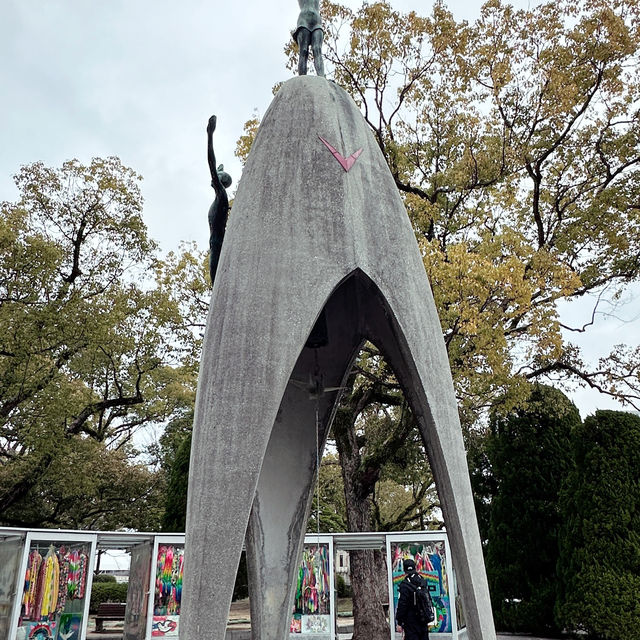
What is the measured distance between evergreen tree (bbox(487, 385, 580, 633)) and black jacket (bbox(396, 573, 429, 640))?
7.02m

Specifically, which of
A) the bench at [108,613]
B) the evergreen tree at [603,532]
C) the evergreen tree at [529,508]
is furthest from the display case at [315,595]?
the bench at [108,613]

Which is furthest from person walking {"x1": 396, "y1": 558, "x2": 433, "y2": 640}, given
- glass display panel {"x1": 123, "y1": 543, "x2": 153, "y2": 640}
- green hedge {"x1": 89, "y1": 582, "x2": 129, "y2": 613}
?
green hedge {"x1": 89, "y1": 582, "x2": 129, "y2": 613}

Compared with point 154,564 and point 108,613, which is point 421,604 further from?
point 108,613

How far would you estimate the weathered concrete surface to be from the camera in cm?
A: 376

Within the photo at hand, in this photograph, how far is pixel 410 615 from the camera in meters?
7.06

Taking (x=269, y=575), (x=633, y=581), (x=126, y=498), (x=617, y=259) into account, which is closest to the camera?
(x=269, y=575)

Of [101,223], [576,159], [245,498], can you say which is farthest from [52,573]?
[576,159]

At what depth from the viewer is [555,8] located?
12.0 metres

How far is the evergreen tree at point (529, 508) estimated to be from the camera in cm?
1310

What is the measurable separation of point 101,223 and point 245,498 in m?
12.9

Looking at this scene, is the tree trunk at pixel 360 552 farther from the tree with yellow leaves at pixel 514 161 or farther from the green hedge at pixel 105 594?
the green hedge at pixel 105 594

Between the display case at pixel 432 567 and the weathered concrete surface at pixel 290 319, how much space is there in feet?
16.5

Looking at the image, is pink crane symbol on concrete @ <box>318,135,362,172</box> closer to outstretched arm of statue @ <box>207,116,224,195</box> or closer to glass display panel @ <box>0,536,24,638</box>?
outstretched arm of statue @ <box>207,116,224,195</box>

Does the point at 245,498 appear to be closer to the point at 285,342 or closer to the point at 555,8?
the point at 285,342
